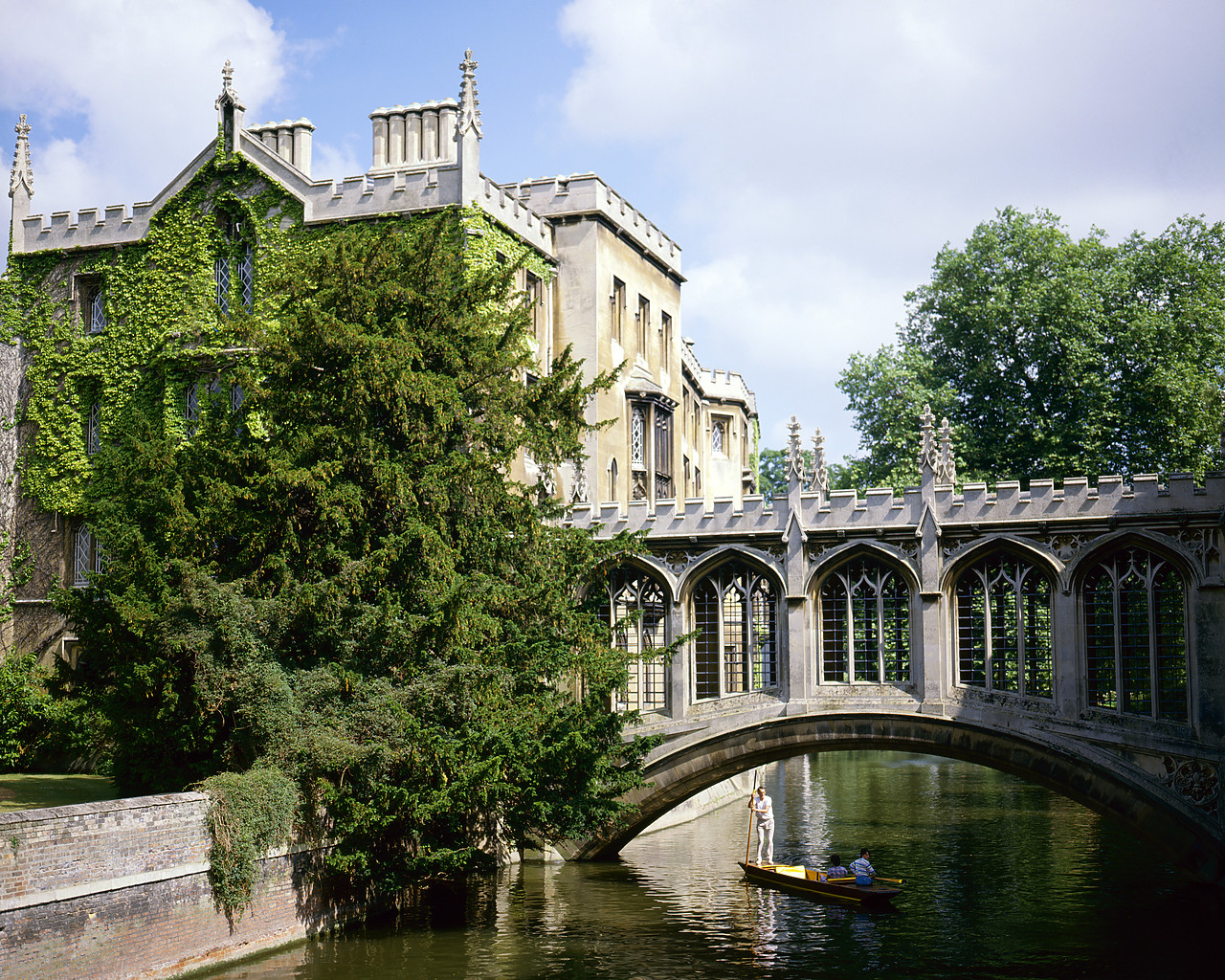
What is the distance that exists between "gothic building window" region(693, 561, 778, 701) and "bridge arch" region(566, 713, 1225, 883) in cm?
110

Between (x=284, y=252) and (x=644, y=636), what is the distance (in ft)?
39.1

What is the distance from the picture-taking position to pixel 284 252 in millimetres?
30328

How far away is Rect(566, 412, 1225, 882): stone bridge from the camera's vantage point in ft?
72.0

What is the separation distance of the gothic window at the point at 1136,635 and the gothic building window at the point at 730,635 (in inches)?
224

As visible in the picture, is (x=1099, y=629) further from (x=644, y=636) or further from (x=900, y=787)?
(x=900, y=787)

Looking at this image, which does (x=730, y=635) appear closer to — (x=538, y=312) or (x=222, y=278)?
(x=538, y=312)

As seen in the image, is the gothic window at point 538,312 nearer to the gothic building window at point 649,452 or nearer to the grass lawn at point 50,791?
the gothic building window at point 649,452

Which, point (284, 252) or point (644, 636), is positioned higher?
point (284, 252)

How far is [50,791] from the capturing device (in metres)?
24.5

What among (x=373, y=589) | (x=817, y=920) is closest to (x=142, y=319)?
(x=373, y=589)

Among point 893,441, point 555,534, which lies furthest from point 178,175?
point 893,441

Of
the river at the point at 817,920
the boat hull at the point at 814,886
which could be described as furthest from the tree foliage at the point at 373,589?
the boat hull at the point at 814,886

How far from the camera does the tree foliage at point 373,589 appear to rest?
19391 mm

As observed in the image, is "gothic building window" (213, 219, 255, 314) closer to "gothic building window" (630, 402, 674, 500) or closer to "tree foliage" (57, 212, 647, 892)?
"tree foliage" (57, 212, 647, 892)
